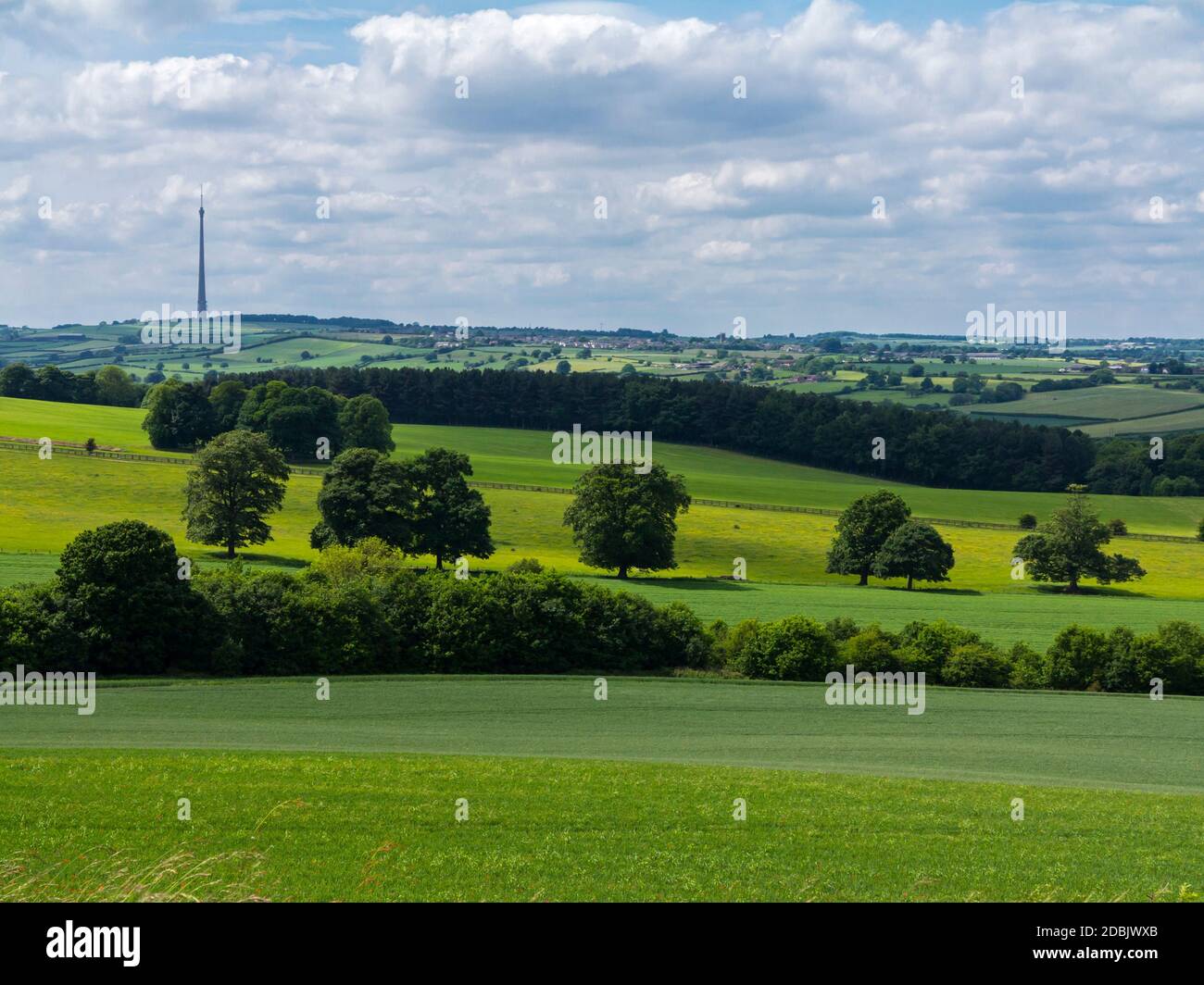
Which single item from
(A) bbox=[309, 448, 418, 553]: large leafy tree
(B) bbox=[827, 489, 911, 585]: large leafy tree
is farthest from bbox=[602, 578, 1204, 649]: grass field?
(A) bbox=[309, 448, 418, 553]: large leafy tree

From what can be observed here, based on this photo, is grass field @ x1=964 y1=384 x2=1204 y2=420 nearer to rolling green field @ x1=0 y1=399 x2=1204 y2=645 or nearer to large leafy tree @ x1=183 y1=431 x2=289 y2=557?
rolling green field @ x1=0 y1=399 x2=1204 y2=645

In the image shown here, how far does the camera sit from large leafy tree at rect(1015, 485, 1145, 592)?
271 ft

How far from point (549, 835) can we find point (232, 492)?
209ft

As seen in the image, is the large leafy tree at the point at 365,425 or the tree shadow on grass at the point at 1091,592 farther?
the large leafy tree at the point at 365,425

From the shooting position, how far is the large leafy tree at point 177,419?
384 feet

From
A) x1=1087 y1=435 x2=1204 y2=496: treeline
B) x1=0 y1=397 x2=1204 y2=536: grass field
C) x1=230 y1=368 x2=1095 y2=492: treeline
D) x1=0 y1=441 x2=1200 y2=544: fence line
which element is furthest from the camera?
x1=230 y1=368 x2=1095 y2=492: treeline

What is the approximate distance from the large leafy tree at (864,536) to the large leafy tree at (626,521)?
36.9 feet

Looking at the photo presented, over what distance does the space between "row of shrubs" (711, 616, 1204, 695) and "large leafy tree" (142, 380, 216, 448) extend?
79756mm

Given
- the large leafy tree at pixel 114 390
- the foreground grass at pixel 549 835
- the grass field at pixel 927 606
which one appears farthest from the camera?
the large leafy tree at pixel 114 390

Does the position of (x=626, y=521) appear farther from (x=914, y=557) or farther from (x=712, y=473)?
(x=712, y=473)

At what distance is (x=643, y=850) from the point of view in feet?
67.5

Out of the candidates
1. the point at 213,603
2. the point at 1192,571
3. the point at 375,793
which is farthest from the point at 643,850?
the point at 1192,571

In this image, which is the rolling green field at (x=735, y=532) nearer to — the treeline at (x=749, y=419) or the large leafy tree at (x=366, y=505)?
the large leafy tree at (x=366, y=505)

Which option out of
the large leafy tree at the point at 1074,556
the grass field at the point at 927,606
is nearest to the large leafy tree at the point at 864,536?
the grass field at the point at 927,606
